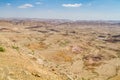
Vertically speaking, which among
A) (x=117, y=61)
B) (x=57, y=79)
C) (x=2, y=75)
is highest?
(x=2, y=75)

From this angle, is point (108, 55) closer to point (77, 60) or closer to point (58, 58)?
point (77, 60)

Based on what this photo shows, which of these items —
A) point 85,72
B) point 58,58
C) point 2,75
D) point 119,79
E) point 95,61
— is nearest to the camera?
point 2,75

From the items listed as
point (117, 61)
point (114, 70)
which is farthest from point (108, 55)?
point (114, 70)

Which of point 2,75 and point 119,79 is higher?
point 2,75

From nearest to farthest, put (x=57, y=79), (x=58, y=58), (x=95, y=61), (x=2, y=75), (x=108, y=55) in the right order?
(x=2, y=75), (x=57, y=79), (x=58, y=58), (x=95, y=61), (x=108, y=55)

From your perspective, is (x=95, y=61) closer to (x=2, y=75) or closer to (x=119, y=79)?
(x=119, y=79)

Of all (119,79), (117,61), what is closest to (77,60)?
(117,61)

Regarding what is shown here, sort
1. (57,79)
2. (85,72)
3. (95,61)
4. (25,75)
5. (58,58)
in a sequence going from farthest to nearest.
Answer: (95,61)
(58,58)
(85,72)
(57,79)
(25,75)

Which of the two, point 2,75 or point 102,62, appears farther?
point 102,62

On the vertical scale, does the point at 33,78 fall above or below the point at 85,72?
above
